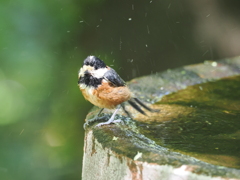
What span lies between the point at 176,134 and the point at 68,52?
97.9 inches

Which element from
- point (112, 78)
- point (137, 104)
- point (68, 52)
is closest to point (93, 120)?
point (112, 78)

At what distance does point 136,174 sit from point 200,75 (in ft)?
6.58

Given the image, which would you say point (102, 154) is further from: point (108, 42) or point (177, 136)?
point (108, 42)

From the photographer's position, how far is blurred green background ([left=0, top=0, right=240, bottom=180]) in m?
4.02

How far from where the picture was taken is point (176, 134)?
234cm

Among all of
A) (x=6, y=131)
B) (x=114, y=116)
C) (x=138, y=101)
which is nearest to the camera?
Result: (x=114, y=116)

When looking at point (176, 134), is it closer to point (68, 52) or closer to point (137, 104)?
point (137, 104)

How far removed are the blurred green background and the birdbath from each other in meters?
1.41

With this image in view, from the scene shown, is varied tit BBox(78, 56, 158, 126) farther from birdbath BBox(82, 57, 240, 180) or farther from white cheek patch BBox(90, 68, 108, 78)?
birdbath BBox(82, 57, 240, 180)

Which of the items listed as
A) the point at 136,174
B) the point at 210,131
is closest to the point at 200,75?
the point at 210,131

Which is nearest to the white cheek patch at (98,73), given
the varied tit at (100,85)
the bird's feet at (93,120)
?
the varied tit at (100,85)

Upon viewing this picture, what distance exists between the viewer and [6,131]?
14.2 feet

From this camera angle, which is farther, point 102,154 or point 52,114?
point 52,114

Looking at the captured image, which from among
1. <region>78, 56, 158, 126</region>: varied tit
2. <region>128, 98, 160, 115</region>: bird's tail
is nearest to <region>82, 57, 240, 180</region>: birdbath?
<region>128, 98, 160, 115</region>: bird's tail
